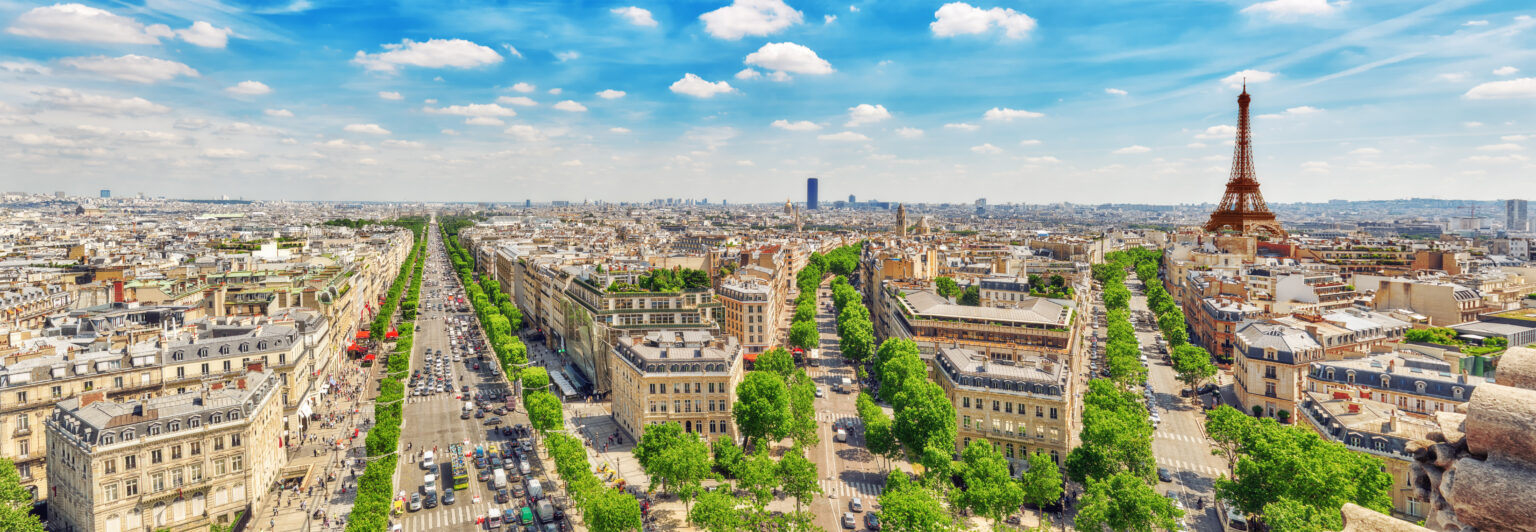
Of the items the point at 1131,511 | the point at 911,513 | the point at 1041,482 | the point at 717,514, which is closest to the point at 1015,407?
the point at 1041,482

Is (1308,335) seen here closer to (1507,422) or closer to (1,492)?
(1507,422)

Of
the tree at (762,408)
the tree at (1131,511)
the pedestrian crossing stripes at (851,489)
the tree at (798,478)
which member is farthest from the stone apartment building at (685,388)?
the tree at (1131,511)

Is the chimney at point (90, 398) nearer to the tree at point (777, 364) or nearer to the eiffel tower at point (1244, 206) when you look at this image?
the tree at point (777, 364)

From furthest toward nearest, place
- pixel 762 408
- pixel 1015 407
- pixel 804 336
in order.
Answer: pixel 804 336, pixel 762 408, pixel 1015 407

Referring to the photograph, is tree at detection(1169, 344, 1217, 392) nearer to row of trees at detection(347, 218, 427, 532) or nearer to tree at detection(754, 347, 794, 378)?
tree at detection(754, 347, 794, 378)

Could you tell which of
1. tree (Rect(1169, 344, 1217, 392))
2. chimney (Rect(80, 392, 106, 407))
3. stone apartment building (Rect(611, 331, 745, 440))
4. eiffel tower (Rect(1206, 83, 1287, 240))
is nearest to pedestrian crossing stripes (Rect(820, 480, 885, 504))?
stone apartment building (Rect(611, 331, 745, 440))

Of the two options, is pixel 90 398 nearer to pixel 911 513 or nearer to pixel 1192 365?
pixel 911 513

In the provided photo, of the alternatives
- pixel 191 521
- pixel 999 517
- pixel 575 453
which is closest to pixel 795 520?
pixel 999 517
